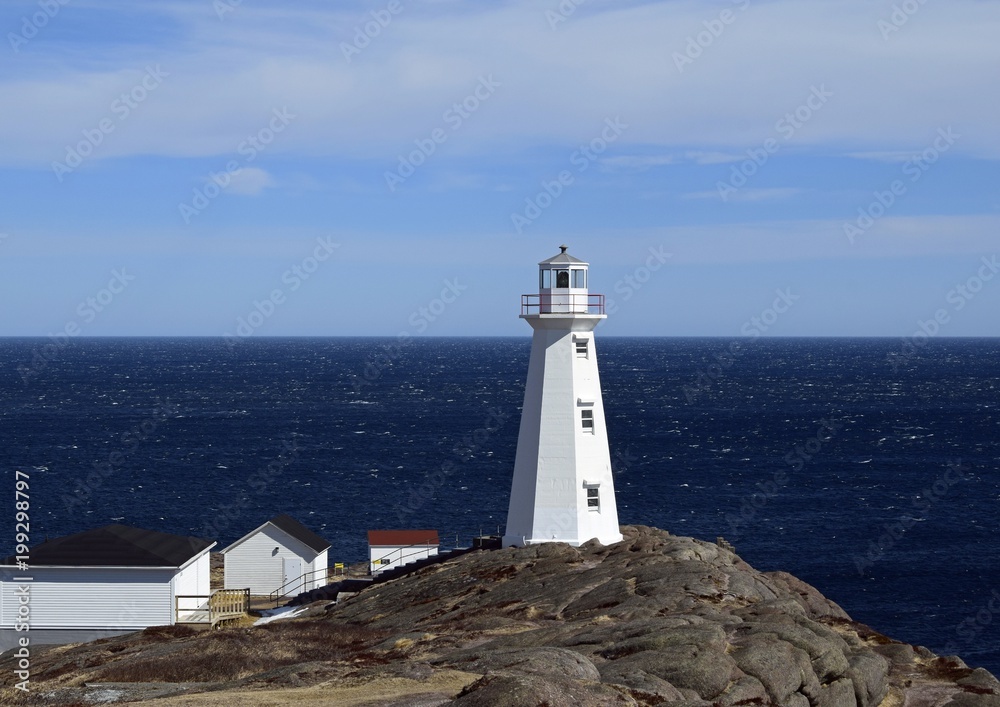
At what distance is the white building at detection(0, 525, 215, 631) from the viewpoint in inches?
1528

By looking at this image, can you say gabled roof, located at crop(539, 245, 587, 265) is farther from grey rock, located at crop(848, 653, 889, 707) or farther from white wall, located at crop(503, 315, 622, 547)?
grey rock, located at crop(848, 653, 889, 707)

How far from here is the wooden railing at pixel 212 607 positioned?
129 feet

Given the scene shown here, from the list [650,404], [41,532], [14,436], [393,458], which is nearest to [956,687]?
[41,532]

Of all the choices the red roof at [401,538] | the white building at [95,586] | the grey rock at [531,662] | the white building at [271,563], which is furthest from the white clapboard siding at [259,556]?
the grey rock at [531,662]

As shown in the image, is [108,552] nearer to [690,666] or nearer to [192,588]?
[192,588]

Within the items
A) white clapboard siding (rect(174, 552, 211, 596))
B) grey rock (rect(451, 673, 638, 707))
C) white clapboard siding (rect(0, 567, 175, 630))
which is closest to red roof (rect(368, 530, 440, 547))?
white clapboard siding (rect(174, 552, 211, 596))

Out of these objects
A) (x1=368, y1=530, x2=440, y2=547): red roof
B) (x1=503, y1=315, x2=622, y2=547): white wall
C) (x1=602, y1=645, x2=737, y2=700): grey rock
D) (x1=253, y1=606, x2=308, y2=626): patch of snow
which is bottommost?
(x1=253, y1=606, x2=308, y2=626): patch of snow

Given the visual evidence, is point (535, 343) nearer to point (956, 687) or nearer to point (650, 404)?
point (956, 687)

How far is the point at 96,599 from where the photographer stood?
128 feet

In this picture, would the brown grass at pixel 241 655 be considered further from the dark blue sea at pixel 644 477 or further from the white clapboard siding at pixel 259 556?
the dark blue sea at pixel 644 477

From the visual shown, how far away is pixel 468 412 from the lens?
14712 cm

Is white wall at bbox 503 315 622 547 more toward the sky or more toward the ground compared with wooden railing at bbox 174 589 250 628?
more toward the sky

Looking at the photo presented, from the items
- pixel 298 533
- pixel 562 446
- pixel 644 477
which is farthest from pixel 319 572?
pixel 644 477

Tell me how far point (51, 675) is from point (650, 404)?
137694mm
